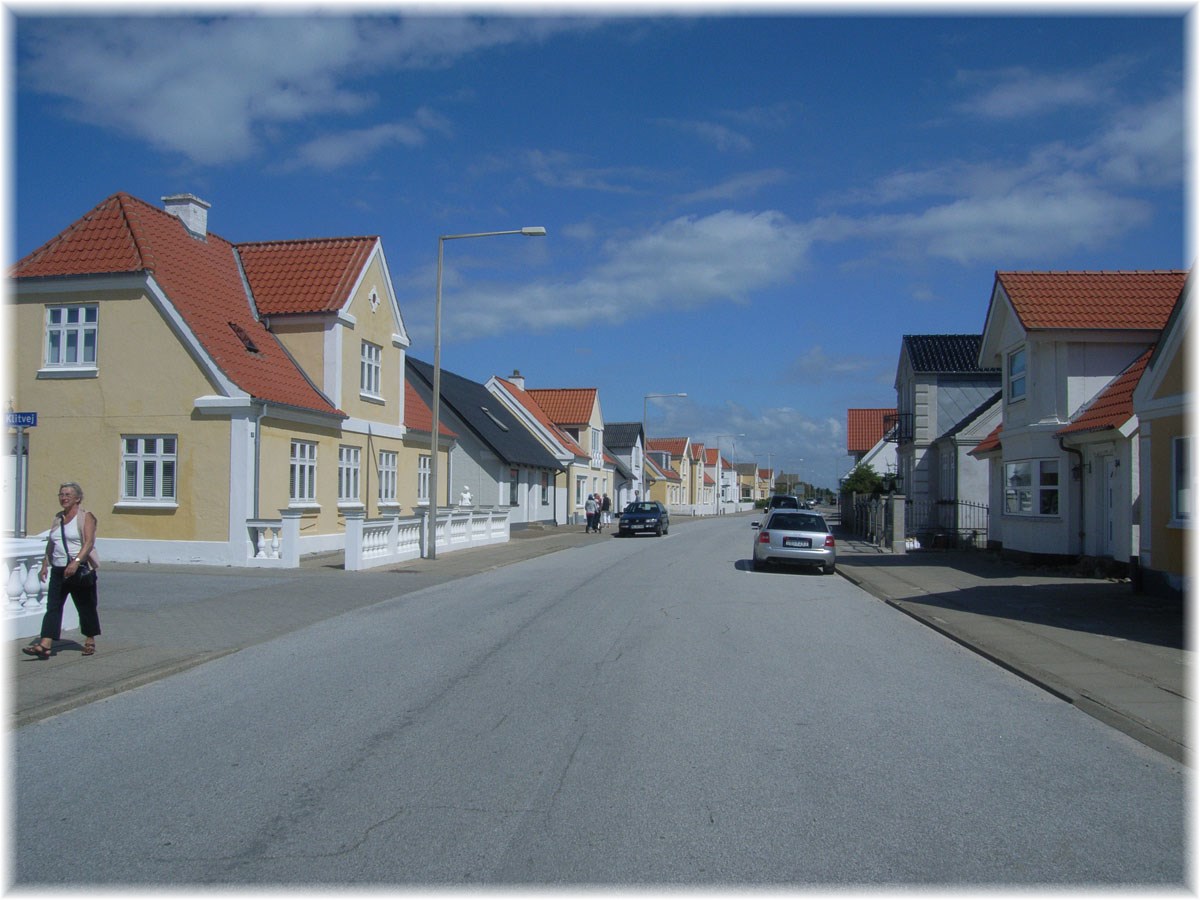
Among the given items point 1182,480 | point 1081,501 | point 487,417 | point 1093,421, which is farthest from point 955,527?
point 487,417

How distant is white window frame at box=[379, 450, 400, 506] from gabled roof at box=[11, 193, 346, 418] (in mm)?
3982

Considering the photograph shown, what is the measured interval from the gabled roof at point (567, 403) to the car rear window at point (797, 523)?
3513cm

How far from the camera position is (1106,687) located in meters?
8.91

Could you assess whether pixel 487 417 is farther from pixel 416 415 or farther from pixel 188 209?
pixel 188 209

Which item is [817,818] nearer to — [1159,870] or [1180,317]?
[1159,870]

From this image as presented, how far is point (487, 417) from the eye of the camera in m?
43.3

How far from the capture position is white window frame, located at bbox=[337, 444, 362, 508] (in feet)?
84.1

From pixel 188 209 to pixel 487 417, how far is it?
19.4 m

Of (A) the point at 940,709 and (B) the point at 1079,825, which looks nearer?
(B) the point at 1079,825

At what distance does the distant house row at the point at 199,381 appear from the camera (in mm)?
20797

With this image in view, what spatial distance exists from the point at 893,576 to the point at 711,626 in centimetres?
964

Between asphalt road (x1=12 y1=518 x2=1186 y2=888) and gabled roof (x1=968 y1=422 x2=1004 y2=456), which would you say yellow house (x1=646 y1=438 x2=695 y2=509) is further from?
asphalt road (x1=12 y1=518 x2=1186 y2=888)

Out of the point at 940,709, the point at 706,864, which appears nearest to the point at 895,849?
the point at 706,864

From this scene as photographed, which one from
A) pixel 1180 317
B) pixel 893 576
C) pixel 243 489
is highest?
pixel 1180 317
